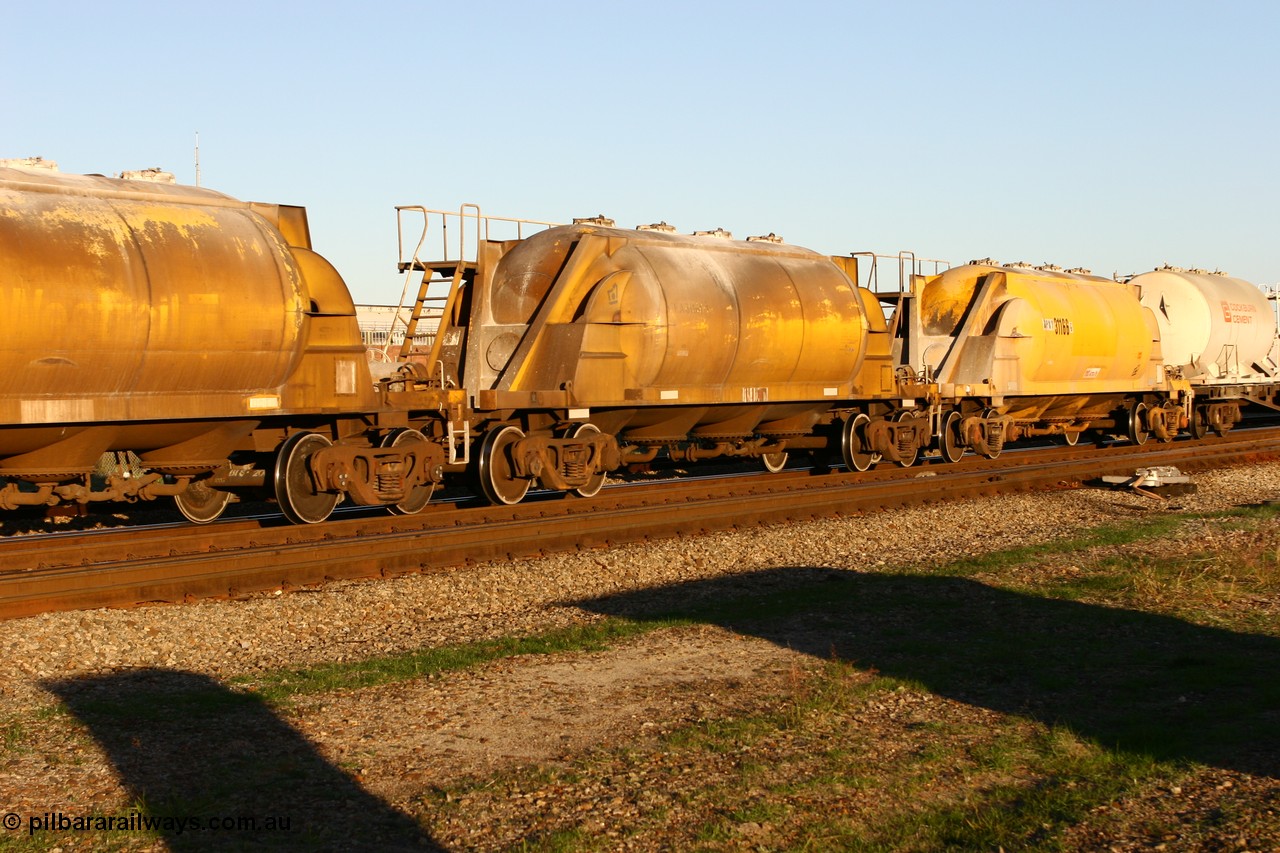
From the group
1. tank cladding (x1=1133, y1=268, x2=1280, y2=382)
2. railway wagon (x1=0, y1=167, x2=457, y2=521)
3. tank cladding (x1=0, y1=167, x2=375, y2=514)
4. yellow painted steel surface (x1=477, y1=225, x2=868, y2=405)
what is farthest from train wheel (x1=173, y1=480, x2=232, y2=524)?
tank cladding (x1=1133, y1=268, x2=1280, y2=382)

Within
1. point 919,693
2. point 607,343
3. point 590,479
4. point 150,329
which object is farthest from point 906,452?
point 919,693

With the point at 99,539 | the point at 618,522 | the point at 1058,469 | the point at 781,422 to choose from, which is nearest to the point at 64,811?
the point at 99,539

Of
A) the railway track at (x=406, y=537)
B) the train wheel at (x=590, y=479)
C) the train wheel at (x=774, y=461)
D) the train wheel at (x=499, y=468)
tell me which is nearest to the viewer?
the railway track at (x=406, y=537)

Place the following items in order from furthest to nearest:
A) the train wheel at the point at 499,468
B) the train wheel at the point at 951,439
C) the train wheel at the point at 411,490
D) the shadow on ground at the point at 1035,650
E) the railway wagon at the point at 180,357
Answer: the train wheel at the point at 951,439
the train wheel at the point at 499,468
the train wheel at the point at 411,490
the railway wagon at the point at 180,357
the shadow on ground at the point at 1035,650

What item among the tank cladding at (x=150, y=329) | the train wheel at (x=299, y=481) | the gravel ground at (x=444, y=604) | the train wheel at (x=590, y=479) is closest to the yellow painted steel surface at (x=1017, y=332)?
the gravel ground at (x=444, y=604)

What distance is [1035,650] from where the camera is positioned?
29.1ft

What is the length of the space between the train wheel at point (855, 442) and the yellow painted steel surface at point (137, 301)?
35.2ft

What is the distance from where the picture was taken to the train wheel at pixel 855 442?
70.3 ft

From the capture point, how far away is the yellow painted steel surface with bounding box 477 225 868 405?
1666 centimetres

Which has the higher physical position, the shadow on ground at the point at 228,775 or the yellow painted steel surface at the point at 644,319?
the yellow painted steel surface at the point at 644,319

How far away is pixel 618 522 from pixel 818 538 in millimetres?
2367

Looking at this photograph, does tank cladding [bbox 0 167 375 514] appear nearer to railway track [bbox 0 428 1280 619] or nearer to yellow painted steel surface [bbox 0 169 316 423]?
yellow painted steel surface [bbox 0 169 316 423]

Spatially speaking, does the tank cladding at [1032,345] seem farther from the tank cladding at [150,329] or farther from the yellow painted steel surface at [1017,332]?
the tank cladding at [150,329]

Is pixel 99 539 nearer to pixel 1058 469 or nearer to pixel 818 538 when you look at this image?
pixel 818 538
